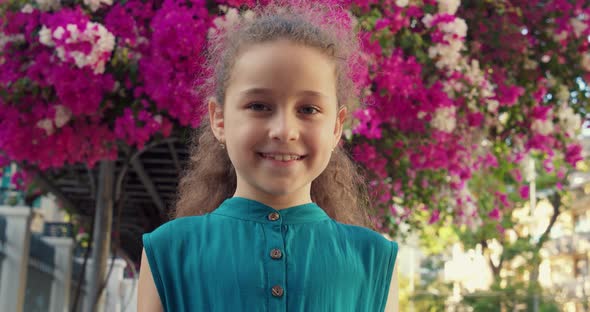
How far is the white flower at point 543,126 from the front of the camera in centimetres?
528

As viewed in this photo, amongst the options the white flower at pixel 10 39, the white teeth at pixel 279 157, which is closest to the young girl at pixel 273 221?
the white teeth at pixel 279 157

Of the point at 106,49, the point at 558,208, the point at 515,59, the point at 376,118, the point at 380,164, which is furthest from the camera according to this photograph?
the point at 558,208

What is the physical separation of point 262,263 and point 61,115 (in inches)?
107

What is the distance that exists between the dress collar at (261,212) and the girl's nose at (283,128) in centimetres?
15

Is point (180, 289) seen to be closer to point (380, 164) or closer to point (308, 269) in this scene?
point (308, 269)

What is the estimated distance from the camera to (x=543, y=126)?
5.30m

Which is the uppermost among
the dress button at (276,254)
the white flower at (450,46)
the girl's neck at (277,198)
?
the white flower at (450,46)

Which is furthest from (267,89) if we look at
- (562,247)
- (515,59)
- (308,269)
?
(562,247)

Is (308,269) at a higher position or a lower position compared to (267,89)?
lower

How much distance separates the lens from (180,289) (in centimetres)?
144

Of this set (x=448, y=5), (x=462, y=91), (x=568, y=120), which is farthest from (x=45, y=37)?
(x=568, y=120)

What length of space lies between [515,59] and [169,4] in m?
2.39

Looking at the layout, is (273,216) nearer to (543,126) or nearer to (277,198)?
(277,198)

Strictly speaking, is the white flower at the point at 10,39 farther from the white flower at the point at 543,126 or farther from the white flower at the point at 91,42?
the white flower at the point at 543,126
